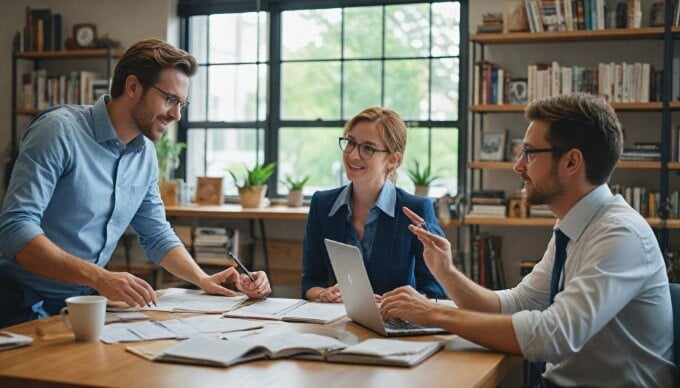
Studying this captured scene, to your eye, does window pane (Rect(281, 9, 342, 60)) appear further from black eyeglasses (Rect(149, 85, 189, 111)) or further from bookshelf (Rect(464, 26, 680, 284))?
black eyeglasses (Rect(149, 85, 189, 111))

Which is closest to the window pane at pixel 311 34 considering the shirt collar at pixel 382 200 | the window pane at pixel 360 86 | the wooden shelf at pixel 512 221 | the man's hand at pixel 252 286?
the window pane at pixel 360 86

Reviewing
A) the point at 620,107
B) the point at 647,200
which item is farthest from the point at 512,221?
the point at 620,107

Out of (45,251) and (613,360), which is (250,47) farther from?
(613,360)

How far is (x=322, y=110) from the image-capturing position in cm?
581

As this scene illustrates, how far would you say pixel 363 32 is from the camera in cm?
568

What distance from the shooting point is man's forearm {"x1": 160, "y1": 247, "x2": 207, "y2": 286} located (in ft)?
8.80

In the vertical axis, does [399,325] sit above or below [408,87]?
below

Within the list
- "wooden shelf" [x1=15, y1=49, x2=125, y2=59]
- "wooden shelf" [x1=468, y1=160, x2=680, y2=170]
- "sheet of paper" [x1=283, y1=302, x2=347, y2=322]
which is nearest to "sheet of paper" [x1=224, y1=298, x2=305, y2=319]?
"sheet of paper" [x1=283, y1=302, x2=347, y2=322]

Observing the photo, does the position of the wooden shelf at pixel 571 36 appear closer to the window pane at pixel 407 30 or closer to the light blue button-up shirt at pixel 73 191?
the window pane at pixel 407 30

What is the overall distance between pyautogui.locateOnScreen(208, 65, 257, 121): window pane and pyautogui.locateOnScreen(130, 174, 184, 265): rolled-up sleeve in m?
3.19

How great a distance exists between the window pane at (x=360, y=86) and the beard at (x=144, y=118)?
3153 millimetres

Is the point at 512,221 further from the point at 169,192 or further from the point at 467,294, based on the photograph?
the point at 467,294

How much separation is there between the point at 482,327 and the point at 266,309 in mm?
725

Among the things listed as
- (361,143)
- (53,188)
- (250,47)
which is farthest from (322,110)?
(53,188)
